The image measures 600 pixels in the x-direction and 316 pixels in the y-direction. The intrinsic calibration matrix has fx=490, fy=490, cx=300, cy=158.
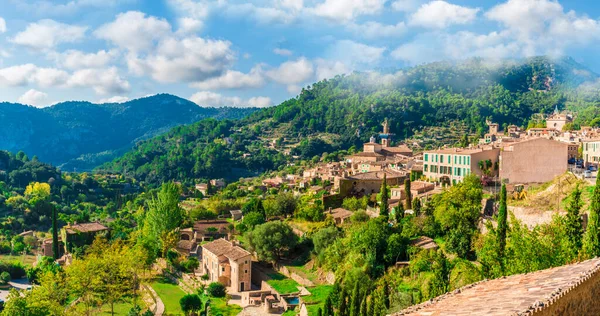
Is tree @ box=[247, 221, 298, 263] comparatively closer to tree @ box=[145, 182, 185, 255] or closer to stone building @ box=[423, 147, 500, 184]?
tree @ box=[145, 182, 185, 255]

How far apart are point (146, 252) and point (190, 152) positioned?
9886 cm

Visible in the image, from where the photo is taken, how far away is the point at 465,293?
1113 cm

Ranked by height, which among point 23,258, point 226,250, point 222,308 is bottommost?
point 23,258

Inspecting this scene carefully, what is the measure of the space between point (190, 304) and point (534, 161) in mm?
26248

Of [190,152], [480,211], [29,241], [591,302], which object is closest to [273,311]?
[480,211]

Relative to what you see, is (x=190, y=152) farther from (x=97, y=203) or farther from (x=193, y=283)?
(x=193, y=283)

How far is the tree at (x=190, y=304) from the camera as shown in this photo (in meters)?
30.8

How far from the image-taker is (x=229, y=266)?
120 feet

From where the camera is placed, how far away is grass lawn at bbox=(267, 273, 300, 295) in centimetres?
3256

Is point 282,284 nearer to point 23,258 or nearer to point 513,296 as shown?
point 513,296

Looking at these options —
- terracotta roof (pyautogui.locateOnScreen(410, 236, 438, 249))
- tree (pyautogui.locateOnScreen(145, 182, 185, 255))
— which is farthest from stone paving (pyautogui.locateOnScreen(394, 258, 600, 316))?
tree (pyautogui.locateOnScreen(145, 182, 185, 255))

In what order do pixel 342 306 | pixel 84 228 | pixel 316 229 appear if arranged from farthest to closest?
pixel 84 228 < pixel 316 229 < pixel 342 306

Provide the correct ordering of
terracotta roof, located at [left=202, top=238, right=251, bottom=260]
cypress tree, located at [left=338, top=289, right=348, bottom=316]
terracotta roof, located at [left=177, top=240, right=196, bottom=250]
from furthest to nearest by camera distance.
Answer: terracotta roof, located at [left=177, top=240, right=196, bottom=250] → terracotta roof, located at [left=202, top=238, right=251, bottom=260] → cypress tree, located at [left=338, top=289, right=348, bottom=316]

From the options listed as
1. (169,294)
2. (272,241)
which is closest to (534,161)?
(272,241)
